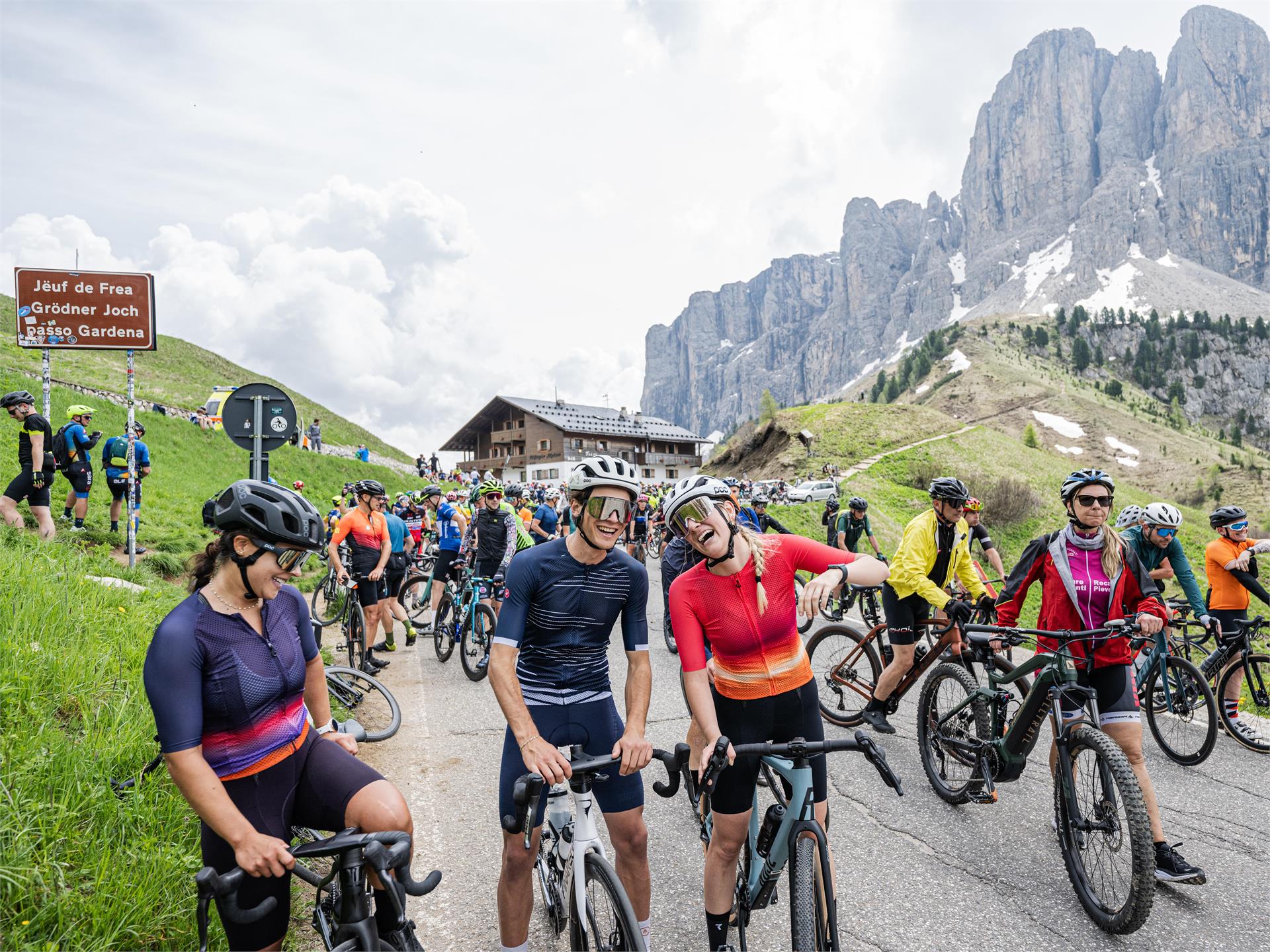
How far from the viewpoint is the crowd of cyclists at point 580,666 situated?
243 cm

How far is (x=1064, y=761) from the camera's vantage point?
4.06m

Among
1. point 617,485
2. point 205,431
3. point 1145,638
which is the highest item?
point 205,431

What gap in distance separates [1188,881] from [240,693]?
502 cm

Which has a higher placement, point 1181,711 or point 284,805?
point 284,805

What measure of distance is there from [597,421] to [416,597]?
5938 centimetres

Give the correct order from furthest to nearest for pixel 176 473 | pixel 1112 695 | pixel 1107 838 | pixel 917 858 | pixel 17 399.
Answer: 1. pixel 176 473
2. pixel 17 399
3. pixel 917 858
4. pixel 1112 695
5. pixel 1107 838

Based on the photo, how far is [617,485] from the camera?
3.21 metres

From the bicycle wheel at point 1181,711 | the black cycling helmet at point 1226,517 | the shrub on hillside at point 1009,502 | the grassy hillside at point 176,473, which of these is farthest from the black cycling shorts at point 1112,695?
the shrub on hillside at point 1009,502

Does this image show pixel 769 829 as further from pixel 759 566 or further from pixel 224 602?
pixel 224 602

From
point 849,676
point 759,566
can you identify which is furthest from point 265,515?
point 849,676

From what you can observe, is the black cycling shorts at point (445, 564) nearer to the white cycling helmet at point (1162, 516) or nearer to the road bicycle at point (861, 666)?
the road bicycle at point (861, 666)

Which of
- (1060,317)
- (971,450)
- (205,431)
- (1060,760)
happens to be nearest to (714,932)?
(1060,760)

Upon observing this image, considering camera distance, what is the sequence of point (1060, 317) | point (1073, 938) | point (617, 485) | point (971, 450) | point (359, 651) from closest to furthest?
point (617, 485)
point (1073, 938)
point (359, 651)
point (971, 450)
point (1060, 317)

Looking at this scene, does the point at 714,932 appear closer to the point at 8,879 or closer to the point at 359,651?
the point at 8,879
